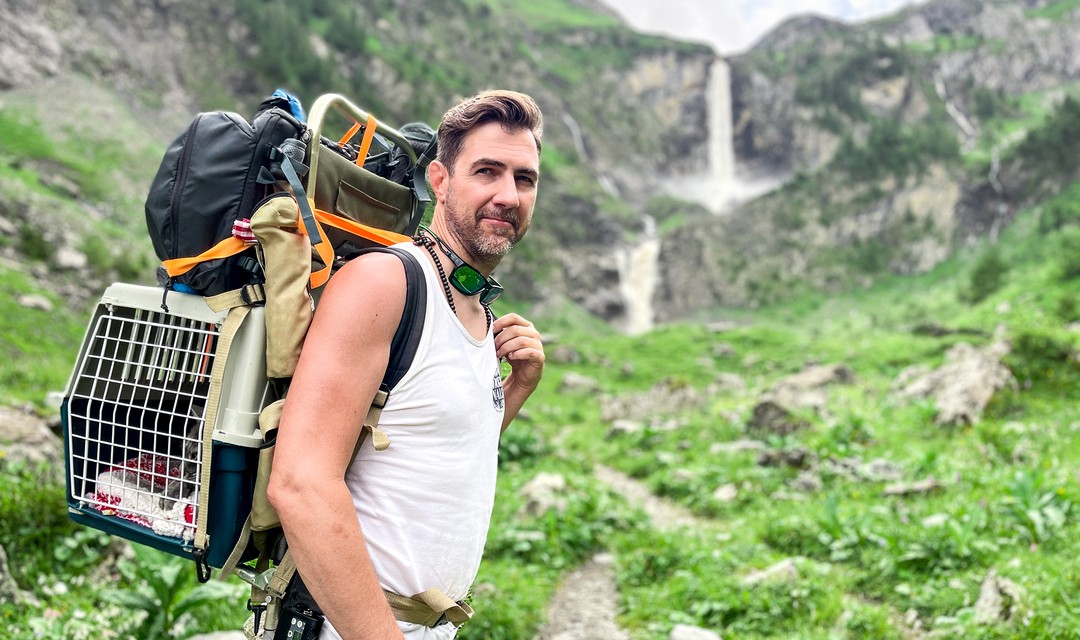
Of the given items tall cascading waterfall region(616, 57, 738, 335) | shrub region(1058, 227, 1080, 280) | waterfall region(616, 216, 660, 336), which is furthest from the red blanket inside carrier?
waterfall region(616, 216, 660, 336)

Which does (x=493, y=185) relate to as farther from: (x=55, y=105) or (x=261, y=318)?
(x=55, y=105)

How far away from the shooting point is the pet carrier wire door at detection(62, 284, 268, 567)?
221 centimetres

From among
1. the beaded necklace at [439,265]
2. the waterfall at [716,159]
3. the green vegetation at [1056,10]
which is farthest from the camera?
the green vegetation at [1056,10]

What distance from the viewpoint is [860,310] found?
6919 cm

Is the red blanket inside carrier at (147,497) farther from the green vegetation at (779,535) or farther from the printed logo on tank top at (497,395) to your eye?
the green vegetation at (779,535)

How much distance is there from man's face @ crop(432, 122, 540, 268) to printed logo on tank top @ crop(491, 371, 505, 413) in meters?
0.47

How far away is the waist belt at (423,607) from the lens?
7.75 ft

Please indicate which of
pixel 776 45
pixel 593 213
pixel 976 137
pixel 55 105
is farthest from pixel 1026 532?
pixel 776 45

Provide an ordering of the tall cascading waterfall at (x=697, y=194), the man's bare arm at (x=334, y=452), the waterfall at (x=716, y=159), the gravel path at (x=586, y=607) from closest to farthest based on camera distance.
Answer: the man's bare arm at (x=334, y=452), the gravel path at (x=586, y=607), the tall cascading waterfall at (x=697, y=194), the waterfall at (x=716, y=159)

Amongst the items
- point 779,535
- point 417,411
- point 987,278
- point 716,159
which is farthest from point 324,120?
point 716,159

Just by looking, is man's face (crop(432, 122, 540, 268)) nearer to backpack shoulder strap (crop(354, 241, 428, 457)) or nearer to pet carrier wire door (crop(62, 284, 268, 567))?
backpack shoulder strap (crop(354, 241, 428, 457))

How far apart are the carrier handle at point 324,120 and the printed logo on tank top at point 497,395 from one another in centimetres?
98

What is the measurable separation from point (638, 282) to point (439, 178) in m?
74.4

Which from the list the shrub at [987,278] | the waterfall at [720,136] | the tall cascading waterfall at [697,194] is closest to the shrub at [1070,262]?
the shrub at [987,278]
